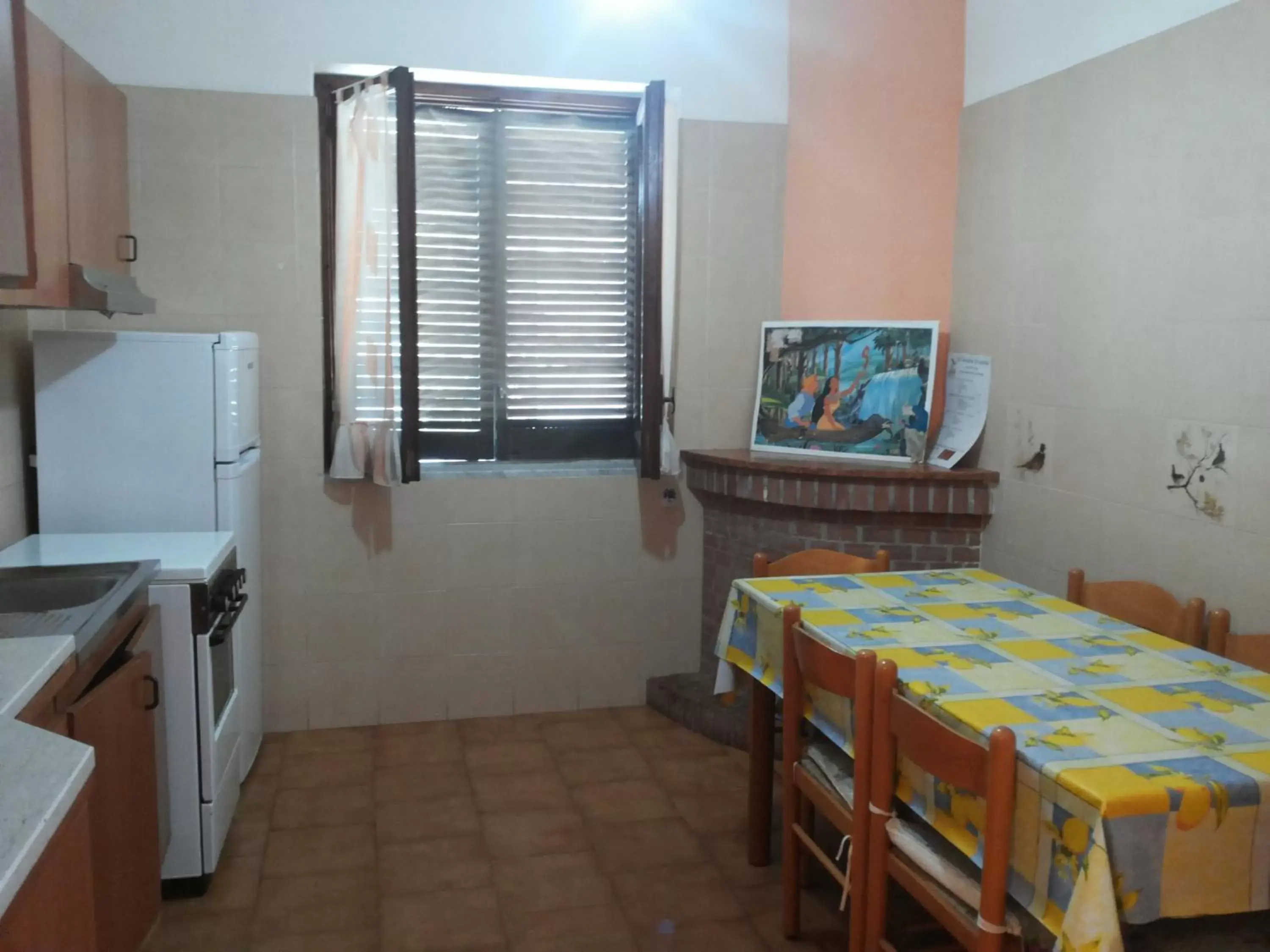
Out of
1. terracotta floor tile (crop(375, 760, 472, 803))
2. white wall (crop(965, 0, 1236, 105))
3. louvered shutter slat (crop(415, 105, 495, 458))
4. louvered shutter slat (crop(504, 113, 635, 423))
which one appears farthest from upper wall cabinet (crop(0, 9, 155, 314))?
white wall (crop(965, 0, 1236, 105))

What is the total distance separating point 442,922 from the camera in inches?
102

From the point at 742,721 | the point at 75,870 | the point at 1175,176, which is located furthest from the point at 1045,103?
the point at 75,870

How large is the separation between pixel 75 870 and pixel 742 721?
2.49 m

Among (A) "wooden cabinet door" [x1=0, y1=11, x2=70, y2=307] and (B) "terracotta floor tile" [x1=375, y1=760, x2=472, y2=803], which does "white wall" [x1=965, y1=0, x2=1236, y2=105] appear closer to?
(A) "wooden cabinet door" [x1=0, y1=11, x2=70, y2=307]

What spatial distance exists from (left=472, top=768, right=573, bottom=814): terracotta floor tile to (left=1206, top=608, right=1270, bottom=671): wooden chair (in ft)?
6.07

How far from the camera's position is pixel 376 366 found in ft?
11.7

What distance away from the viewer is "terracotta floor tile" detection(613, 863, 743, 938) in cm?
261

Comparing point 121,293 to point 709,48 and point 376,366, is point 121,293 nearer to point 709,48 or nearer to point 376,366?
point 376,366

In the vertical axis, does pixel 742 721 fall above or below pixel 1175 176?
below

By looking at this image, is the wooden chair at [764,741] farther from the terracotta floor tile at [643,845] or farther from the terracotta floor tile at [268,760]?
the terracotta floor tile at [268,760]

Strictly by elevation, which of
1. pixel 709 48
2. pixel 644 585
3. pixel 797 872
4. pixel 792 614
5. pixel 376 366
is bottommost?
pixel 797 872

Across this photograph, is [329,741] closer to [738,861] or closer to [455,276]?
[738,861]

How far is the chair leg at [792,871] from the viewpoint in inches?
97.6

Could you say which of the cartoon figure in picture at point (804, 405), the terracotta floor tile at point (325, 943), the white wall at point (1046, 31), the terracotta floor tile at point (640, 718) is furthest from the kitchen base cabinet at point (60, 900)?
the white wall at point (1046, 31)
